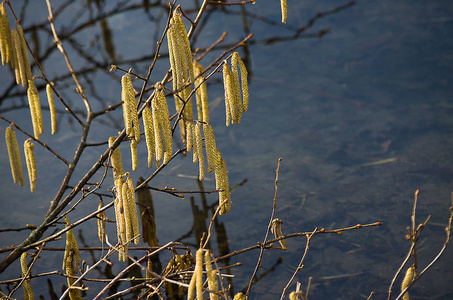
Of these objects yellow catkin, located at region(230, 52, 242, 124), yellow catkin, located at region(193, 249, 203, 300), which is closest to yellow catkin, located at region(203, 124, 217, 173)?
yellow catkin, located at region(230, 52, 242, 124)

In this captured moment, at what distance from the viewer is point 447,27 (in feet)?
22.9

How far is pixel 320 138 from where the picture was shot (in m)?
5.39

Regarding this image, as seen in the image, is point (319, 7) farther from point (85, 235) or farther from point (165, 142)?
point (165, 142)

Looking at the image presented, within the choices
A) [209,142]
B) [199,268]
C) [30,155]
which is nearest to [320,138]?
[209,142]

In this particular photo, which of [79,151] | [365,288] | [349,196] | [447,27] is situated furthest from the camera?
[447,27]

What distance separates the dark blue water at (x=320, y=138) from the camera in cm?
411

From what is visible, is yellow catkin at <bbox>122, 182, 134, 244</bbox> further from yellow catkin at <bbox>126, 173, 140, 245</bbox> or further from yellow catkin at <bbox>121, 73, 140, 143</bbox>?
yellow catkin at <bbox>121, 73, 140, 143</bbox>

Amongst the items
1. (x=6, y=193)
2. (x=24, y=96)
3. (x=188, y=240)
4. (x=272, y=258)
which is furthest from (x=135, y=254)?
(x=24, y=96)

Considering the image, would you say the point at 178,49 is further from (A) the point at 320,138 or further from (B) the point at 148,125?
(A) the point at 320,138

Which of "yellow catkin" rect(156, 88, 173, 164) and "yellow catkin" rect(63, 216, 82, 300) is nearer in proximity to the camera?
"yellow catkin" rect(156, 88, 173, 164)

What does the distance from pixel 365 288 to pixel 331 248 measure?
419 millimetres

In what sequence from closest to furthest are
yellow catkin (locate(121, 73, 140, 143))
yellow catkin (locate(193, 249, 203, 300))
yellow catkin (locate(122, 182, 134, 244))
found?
yellow catkin (locate(193, 249, 203, 300)) → yellow catkin (locate(122, 182, 134, 244)) → yellow catkin (locate(121, 73, 140, 143))

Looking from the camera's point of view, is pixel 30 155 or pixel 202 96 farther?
pixel 202 96

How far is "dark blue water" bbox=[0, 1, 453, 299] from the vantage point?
411 centimetres
